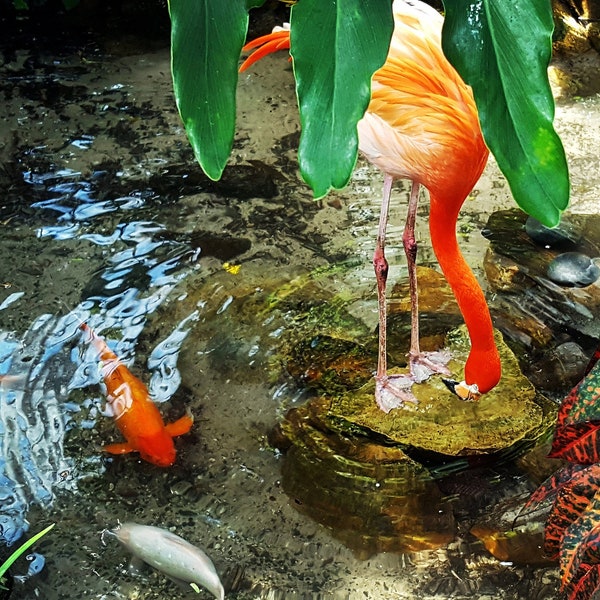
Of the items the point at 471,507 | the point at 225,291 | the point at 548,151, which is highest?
the point at 548,151

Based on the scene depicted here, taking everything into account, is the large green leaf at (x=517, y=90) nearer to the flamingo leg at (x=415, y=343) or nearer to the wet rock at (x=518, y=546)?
the wet rock at (x=518, y=546)

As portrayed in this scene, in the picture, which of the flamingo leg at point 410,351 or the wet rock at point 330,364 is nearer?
the flamingo leg at point 410,351

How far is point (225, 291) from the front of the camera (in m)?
2.81

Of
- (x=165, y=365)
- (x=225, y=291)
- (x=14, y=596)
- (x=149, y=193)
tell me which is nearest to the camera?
(x=14, y=596)

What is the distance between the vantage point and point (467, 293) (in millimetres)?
2164

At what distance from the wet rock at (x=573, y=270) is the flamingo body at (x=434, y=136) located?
0.68 m

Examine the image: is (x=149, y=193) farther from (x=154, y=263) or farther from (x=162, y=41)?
(x=162, y=41)

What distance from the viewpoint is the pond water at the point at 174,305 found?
2.10 meters

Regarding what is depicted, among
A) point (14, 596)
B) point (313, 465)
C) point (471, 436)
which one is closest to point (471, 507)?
point (471, 436)

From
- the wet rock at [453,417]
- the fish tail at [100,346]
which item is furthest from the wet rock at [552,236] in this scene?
the fish tail at [100,346]

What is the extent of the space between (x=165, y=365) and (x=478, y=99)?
1618 millimetres

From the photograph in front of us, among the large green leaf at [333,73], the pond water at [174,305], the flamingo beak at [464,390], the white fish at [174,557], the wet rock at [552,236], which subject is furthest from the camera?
the wet rock at [552,236]

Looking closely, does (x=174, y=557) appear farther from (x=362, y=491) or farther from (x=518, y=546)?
(x=518, y=546)

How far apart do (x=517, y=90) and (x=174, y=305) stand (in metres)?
1.77
